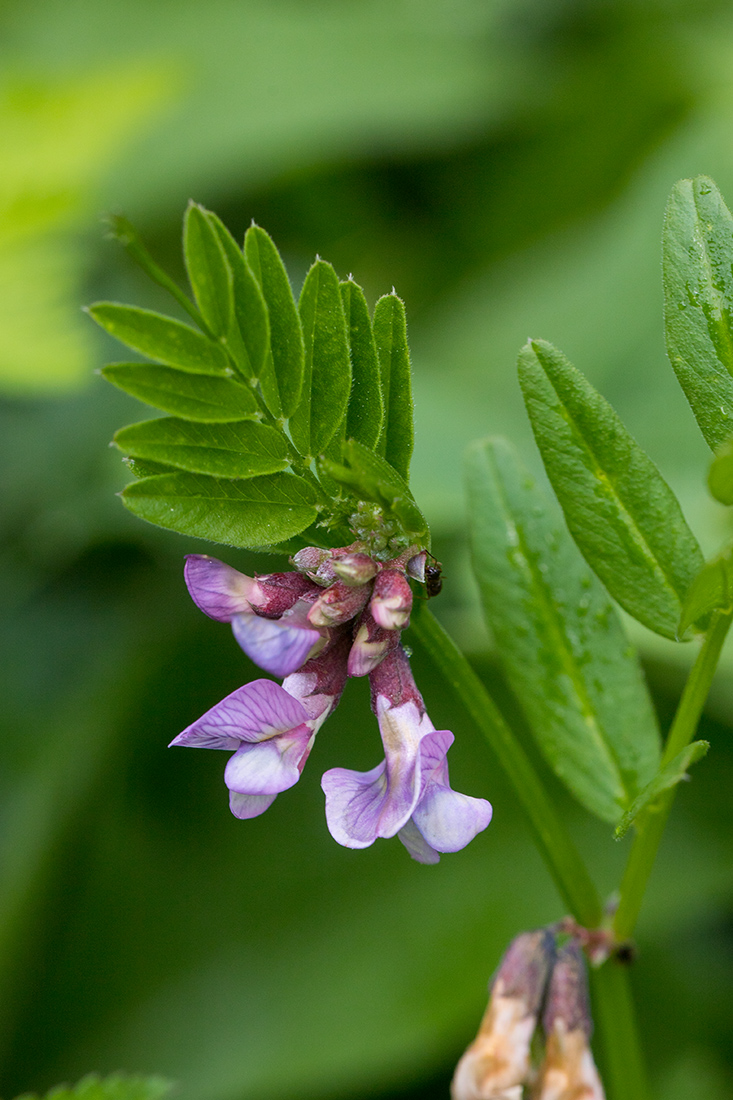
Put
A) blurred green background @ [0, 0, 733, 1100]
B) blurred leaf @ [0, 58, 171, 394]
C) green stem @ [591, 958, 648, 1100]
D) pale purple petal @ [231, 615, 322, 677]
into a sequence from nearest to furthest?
pale purple petal @ [231, 615, 322, 677]
green stem @ [591, 958, 648, 1100]
blurred green background @ [0, 0, 733, 1100]
blurred leaf @ [0, 58, 171, 394]

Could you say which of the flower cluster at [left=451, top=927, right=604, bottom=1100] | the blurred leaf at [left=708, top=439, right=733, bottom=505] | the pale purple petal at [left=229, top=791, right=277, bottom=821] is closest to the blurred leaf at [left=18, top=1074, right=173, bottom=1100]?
the flower cluster at [left=451, top=927, right=604, bottom=1100]

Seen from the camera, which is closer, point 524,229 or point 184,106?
point 524,229

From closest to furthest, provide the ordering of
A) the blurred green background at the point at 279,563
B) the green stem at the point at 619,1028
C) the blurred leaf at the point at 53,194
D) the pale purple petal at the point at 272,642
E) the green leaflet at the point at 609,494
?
the pale purple petal at the point at 272,642 < the green leaflet at the point at 609,494 < the green stem at the point at 619,1028 < the blurred green background at the point at 279,563 < the blurred leaf at the point at 53,194

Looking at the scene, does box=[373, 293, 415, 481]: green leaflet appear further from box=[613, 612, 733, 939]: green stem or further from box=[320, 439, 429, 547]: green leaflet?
box=[613, 612, 733, 939]: green stem

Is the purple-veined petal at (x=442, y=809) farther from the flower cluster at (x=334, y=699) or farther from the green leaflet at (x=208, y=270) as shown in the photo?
the green leaflet at (x=208, y=270)

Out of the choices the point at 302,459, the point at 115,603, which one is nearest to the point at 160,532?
the point at 115,603

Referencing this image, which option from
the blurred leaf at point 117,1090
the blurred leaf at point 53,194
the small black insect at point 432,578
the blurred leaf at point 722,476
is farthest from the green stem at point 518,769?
the blurred leaf at point 53,194

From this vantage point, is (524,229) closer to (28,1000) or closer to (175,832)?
(175,832)
